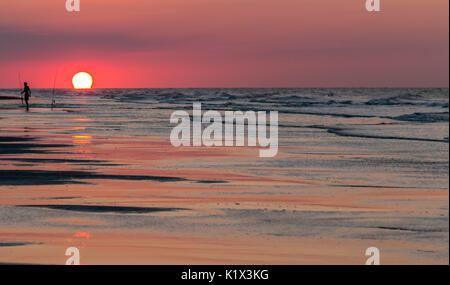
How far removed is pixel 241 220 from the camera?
386 inches

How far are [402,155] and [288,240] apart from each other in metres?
10.1

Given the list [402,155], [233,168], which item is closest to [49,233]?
[233,168]

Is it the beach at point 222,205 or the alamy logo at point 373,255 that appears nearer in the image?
the alamy logo at point 373,255

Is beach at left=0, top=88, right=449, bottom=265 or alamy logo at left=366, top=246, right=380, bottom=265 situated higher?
beach at left=0, top=88, right=449, bottom=265

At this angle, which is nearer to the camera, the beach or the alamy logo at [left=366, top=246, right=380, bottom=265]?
the alamy logo at [left=366, top=246, right=380, bottom=265]

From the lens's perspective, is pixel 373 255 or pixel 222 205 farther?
pixel 222 205

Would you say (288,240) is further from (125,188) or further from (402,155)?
(402,155)

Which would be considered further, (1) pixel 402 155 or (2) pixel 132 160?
(1) pixel 402 155

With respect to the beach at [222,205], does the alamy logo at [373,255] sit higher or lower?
lower

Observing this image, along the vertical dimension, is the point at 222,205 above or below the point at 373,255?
above
